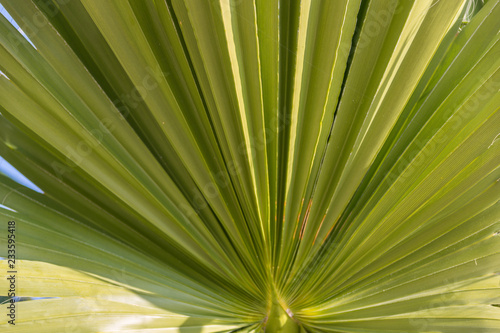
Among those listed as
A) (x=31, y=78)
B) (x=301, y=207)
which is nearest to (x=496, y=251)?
(x=301, y=207)

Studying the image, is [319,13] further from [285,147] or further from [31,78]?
[31,78]

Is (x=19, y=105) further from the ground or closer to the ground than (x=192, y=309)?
further from the ground

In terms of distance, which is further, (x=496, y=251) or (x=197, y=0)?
(x=496, y=251)

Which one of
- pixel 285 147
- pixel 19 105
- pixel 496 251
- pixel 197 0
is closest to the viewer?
pixel 197 0

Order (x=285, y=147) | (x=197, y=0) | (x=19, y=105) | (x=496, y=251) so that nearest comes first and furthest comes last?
(x=197, y=0)
(x=19, y=105)
(x=285, y=147)
(x=496, y=251)

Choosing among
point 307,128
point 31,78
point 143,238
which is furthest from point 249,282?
point 31,78

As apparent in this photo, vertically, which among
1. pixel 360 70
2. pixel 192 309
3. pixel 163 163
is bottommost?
pixel 192 309
